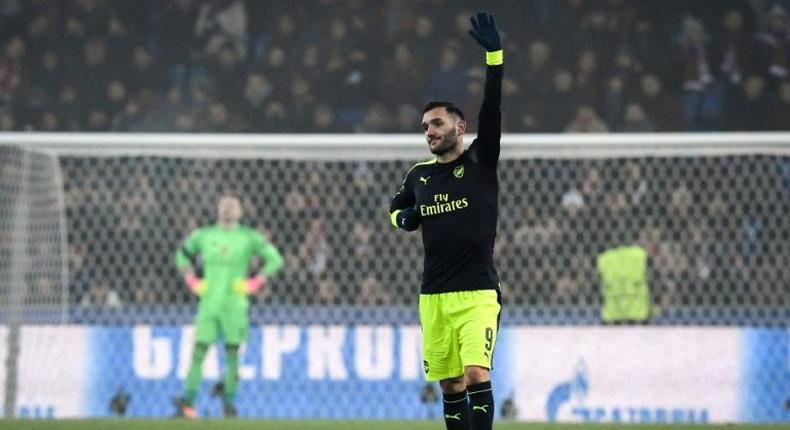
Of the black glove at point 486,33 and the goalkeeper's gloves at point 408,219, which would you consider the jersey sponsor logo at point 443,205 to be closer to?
the goalkeeper's gloves at point 408,219

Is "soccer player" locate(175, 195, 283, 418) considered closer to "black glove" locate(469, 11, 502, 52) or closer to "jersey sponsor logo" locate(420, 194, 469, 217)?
"jersey sponsor logo" locate(420, 194, 469, 217)

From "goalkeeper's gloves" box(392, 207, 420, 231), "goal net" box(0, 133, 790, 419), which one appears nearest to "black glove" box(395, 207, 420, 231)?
"goalkeeper's gloves" box(392, 207, 420, 231)

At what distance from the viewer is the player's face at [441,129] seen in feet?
17.5

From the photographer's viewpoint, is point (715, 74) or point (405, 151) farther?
point (715, 74)

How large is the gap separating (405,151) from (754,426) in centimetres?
342

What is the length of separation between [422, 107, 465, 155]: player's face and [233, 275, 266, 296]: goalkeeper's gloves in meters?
5.33

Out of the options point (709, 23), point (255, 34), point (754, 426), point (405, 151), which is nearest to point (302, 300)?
point (405, 151)

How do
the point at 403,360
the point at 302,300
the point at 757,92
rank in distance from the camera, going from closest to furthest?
the point at 403,360
the point at 302,300
the point at 757,92

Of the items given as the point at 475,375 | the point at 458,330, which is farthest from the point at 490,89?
the point at 475,375

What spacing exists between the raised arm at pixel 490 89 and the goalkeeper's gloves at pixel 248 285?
17.6 ft

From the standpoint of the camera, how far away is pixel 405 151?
32.4ft

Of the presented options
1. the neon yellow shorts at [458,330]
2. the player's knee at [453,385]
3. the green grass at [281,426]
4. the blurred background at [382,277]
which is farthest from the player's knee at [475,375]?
the blurred background at [382,277]

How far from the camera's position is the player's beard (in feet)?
17.6

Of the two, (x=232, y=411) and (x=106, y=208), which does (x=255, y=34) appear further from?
(x=232, y=411)
